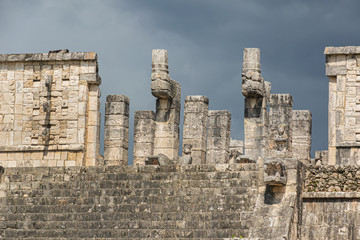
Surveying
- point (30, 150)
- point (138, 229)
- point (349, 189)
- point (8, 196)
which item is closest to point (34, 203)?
point (8, 196)

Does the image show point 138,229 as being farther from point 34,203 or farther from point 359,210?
point 359,210

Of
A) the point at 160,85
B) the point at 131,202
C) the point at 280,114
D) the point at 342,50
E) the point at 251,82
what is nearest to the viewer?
the point at 131,202

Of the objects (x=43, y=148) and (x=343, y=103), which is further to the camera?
(x=43, y=148)

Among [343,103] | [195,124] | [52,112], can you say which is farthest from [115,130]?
[343,103]

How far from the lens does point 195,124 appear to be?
2919 cm

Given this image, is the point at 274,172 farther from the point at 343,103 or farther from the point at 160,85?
the point at 160,85

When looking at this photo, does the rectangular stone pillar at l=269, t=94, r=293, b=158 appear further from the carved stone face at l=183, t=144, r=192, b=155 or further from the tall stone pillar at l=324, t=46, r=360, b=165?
the carved stone face at l=183, t=144, r=192, b=155

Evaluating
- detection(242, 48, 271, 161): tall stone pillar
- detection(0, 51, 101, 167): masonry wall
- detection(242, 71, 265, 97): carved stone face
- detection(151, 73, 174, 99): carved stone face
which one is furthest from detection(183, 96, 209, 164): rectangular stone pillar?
detection(0, 51, 101, 167): masonry wall

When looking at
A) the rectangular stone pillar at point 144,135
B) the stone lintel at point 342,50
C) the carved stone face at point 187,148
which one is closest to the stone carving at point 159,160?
the carved stone face at point 187,148

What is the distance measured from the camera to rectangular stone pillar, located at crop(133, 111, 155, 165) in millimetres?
29359

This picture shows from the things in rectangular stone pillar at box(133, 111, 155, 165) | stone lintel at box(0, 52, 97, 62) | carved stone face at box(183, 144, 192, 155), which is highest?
stone lintel at box(0, 52, 97, 62)

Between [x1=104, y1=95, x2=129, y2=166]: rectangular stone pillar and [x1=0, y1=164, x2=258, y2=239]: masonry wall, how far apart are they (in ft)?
13.8

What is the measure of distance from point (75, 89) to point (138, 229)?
24.2 ft

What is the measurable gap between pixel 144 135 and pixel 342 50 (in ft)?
19.7
